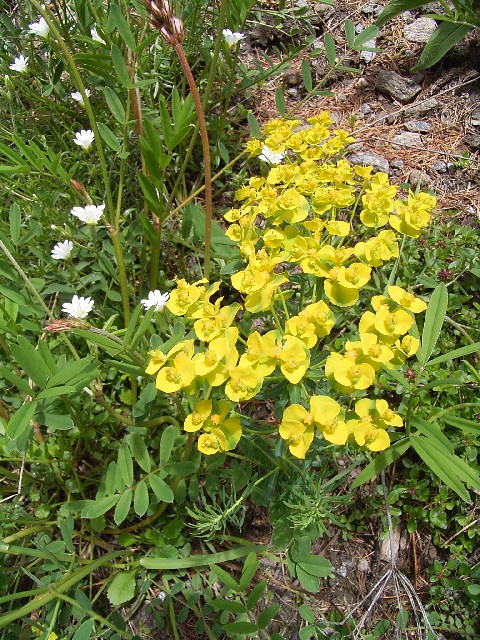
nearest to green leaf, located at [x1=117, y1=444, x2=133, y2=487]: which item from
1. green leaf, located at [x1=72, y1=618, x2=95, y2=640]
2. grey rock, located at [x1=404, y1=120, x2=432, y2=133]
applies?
green leaf, located at [x1=72, y1=618, x2=95, y2=640]

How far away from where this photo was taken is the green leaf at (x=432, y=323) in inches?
61.5

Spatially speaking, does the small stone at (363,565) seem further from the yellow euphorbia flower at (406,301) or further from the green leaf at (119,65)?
the green leaf at (119,65)

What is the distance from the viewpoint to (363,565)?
1869mm

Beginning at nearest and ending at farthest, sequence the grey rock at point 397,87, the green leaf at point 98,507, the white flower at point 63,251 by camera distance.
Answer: the green leaf at point 98,507 < the white flower at point 63,251 < the grey rock at point 397,87

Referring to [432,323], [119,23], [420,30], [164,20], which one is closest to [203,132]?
[164,20]

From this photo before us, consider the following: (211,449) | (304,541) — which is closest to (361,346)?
(211,449)

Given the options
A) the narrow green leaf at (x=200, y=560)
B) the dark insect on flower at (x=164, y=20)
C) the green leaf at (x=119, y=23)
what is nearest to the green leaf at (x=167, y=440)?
the narrow green leaf at (x=200, y=560)

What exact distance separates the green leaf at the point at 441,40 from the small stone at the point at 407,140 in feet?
1.02

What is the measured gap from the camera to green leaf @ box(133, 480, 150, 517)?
144 centimetres

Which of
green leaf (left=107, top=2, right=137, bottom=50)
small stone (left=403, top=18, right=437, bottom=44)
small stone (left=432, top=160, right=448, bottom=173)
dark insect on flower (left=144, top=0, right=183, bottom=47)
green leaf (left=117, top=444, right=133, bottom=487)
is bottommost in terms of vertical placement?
small stone (left=432, top=160, right=448, bottom=173)

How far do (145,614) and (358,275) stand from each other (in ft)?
4.24

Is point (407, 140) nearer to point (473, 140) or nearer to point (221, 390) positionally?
point (473, 140)

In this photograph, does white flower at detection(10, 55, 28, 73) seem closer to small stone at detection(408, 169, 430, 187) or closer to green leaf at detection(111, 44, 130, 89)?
green leaf at detection(111, 44, 130, 89)

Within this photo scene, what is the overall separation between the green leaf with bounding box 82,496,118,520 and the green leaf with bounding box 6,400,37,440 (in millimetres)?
341
